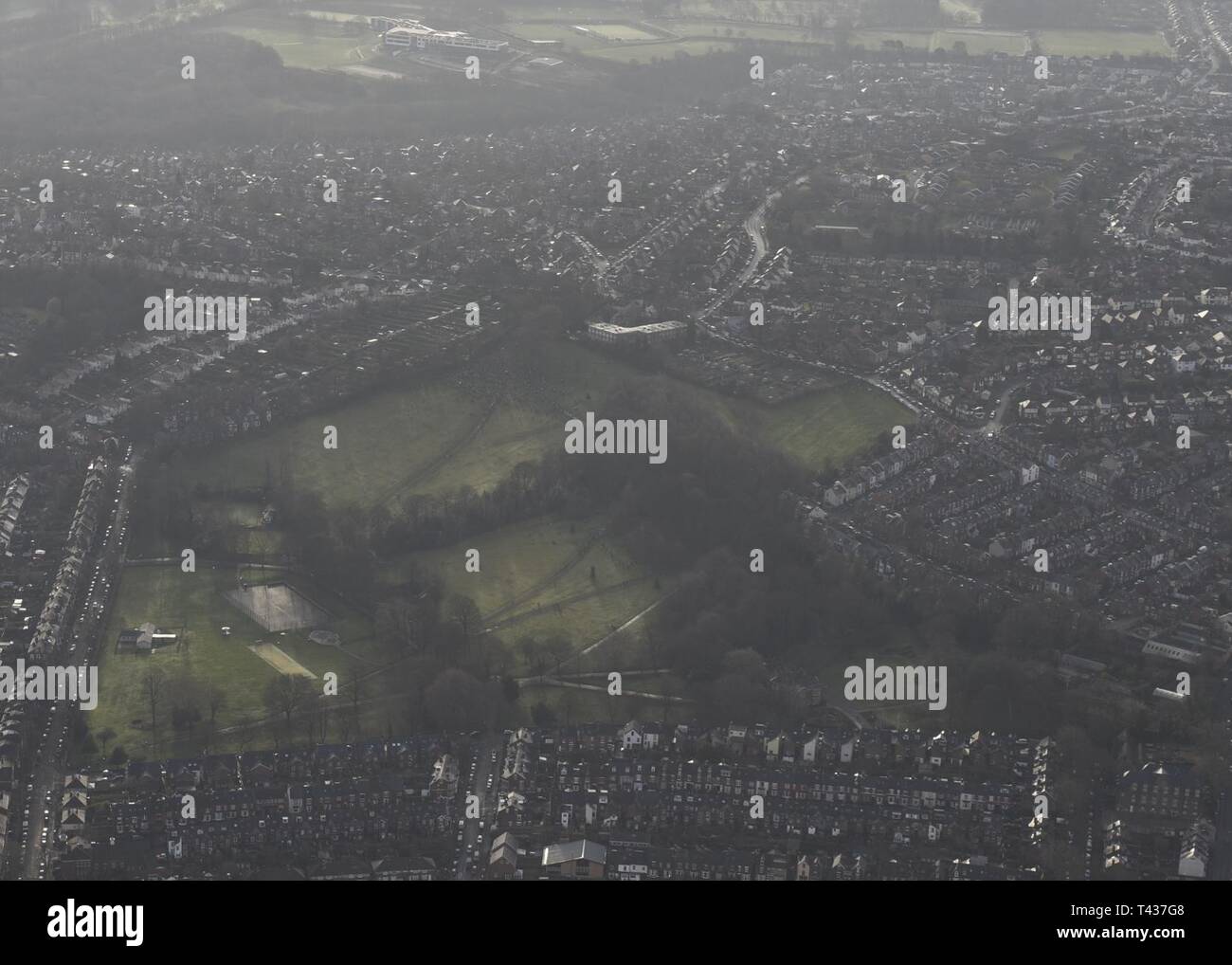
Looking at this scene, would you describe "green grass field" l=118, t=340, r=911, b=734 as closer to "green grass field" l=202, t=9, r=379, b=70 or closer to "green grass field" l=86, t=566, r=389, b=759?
"green grass field" l=86, t=566, r=389, b=759

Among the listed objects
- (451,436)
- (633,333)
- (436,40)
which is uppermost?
(436,40)

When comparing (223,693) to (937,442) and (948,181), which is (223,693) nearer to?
(937,442)

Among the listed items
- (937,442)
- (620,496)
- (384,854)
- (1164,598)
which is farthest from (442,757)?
(937,442)

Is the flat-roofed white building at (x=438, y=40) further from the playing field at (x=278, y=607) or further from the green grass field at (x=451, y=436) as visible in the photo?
the playing field at (x=278, y=607)

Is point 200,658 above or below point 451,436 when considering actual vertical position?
below

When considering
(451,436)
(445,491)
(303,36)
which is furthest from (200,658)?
(303,36)

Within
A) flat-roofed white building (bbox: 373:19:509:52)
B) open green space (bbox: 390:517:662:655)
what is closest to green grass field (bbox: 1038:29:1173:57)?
flat-roofed white building (bbox: 373:19:509:52)

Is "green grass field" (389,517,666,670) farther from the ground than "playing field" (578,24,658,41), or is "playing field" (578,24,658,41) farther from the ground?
"playing field" (578,24,658,41)

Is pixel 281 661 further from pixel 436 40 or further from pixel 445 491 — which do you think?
pixel 436 40

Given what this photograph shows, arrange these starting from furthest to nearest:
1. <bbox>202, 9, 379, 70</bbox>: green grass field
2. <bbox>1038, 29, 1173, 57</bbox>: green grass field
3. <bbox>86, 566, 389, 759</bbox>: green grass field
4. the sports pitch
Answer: <bbox>1038, 29, 1173, 57</bbox>: green grass field < <bbox>202, 9, 379, 70</bbox>: green grass field < the sports pitch < <bbox>86, 566, 389, 759</bbox>: green grass field

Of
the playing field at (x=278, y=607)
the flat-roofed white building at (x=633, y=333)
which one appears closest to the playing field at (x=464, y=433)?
the flat-roofed white building at (x=633, y=333)
